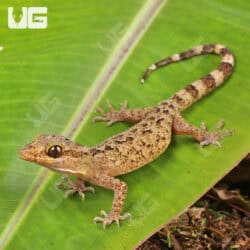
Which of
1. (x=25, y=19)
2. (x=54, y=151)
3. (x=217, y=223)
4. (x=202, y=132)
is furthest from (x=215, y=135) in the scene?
(x=25, y=19)

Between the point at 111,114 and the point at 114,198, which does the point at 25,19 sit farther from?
the point at 114,198

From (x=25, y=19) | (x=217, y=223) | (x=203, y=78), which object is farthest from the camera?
(x=217, y=223)

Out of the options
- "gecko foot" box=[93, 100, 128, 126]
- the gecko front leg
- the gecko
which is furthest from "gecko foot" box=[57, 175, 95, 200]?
"gecko foot" box=[93, 100, 128, 126]

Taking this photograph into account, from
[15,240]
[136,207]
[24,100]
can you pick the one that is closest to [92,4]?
[24,100]

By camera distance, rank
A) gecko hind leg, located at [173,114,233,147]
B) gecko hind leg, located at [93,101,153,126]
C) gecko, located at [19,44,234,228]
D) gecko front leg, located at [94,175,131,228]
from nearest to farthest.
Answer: gecko front leg, located at [94,175,131,228] < gecko, located at [19,44,234,228] < gecko hind leg, located at [173,114,233,147] < gecko hind leg, located at [93,101,153,126]

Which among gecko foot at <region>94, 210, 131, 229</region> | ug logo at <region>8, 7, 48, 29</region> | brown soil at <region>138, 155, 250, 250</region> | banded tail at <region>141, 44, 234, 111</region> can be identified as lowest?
brown soil at <region>138, 155, 250, 250</region>

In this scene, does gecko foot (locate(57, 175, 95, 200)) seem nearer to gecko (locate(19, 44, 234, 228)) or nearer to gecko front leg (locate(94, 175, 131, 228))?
gecko (locate(19, 44, 234, 228))

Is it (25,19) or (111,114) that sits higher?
(25,19)
